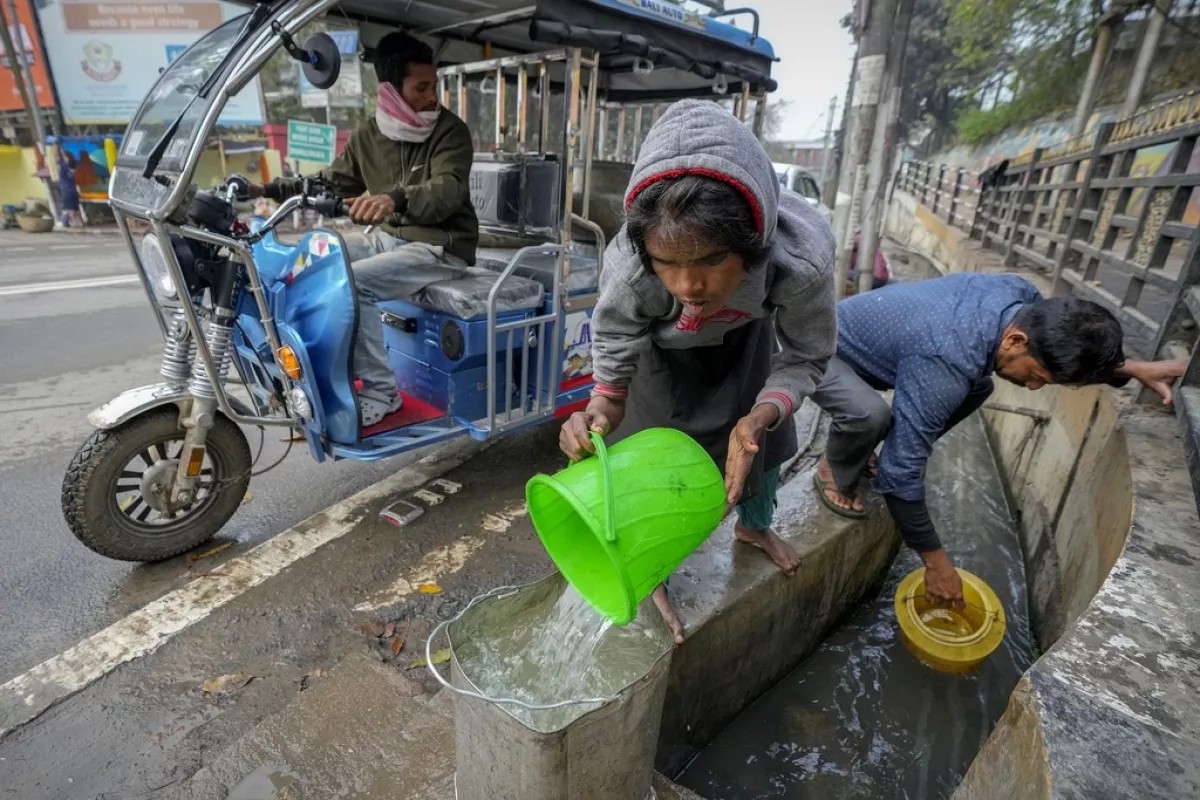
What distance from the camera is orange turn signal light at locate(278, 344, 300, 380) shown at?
2.65 metres

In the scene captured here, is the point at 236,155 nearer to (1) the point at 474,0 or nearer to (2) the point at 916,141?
(1) the point at 474,0

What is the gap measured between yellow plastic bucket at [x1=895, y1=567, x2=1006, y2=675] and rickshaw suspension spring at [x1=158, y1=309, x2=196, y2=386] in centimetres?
302

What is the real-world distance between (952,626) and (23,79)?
20184 millimetres

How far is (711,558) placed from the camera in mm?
2439

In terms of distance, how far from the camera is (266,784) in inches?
A: 68.2

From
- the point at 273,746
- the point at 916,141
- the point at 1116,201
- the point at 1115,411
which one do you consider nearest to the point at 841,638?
the point at 1115,411

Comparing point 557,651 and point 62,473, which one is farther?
point 62,473

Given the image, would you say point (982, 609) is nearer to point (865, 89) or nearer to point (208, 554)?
point (208, 554)

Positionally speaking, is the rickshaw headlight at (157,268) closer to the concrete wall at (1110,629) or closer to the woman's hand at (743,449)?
the woman's hand at (743,449)

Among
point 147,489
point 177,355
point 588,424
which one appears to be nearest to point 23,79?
point 177,355

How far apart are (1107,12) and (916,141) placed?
19.0 meters

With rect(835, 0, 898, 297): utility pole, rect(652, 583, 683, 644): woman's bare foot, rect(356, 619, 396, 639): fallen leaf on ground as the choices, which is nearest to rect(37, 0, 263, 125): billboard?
rect(835, 0, 898, 297): utility pole

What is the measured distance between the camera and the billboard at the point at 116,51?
576 inches

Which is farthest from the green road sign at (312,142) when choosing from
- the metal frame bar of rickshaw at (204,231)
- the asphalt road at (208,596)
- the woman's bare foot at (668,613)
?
the woman's bare foot at (668,613)
